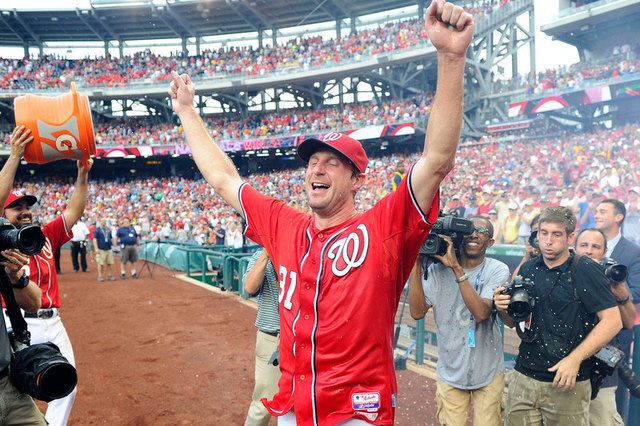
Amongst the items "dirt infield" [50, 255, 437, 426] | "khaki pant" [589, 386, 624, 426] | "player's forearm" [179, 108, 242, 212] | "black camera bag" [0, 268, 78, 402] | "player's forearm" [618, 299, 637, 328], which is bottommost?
"dirt infield" [50, 255, 437, 426]

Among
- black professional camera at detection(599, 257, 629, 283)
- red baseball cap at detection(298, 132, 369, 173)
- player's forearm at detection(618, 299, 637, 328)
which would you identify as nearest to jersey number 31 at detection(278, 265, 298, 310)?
red baseball cap at detection(298, 132, 369, 173)

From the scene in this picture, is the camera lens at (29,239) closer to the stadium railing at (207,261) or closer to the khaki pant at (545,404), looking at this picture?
the khaki pant at (545,404)

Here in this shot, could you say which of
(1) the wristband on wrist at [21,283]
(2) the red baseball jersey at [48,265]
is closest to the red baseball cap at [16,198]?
(2) the red baseball jersey at [48,265]

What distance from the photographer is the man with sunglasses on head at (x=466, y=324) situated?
3.00m

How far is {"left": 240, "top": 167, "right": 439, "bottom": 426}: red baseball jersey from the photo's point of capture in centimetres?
176

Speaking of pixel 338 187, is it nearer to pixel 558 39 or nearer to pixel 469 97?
pixel 469 97

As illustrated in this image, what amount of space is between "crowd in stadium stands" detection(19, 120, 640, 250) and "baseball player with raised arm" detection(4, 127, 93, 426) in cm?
537

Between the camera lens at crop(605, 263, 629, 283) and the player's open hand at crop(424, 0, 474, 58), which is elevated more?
the player's open hand at crop(424, 0, 474, 58)

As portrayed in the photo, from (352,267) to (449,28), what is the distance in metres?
0.96

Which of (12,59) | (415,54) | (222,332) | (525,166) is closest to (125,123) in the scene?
(12,59)

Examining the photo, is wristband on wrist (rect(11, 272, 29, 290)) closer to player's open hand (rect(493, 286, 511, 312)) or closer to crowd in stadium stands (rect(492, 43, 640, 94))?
player's open hand (rect(493, 286, 511, 312))

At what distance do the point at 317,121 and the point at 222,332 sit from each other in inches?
953

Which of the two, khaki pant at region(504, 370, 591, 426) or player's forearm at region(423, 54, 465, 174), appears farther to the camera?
khaki pant at region(504, 370, 591, 426)

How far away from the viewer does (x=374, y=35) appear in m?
30.0
